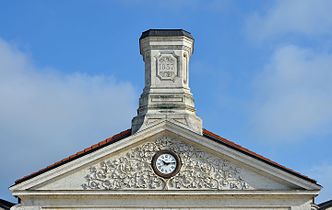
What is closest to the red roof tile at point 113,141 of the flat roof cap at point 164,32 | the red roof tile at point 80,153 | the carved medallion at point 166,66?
the red roof tile at point 80,153

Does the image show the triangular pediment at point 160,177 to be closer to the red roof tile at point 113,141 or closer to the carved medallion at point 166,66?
the red roof tile at point 113,141

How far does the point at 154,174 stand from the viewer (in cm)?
3825

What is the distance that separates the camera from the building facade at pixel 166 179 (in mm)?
37969

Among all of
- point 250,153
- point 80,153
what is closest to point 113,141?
point 80,153

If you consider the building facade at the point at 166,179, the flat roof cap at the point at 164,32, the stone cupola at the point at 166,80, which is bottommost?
the building facade at the point at 166,179

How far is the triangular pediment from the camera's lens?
38.1 meters

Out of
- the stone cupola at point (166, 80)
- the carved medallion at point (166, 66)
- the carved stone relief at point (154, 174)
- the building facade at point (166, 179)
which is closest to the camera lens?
the building facade at point (166, 179)

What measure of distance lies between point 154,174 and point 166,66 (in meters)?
4.83

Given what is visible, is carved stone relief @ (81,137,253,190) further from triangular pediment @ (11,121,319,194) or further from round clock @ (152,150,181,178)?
round clock @ (152,150,181,178)

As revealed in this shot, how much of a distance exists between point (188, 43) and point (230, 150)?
534 cm

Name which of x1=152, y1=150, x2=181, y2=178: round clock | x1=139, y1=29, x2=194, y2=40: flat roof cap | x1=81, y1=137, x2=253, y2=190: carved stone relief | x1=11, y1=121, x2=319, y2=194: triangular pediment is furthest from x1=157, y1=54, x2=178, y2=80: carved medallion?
x1=152, y1=150, x2=181, y2=178: round clock

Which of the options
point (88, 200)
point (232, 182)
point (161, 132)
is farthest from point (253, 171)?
point (88, 200)

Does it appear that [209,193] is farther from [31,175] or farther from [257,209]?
[31,175]

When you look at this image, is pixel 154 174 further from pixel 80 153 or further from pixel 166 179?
pixel 80 153
